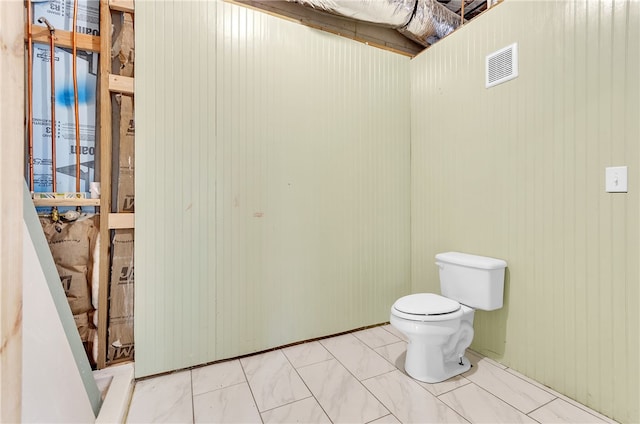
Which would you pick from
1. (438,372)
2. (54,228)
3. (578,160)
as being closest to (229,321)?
(54,228)

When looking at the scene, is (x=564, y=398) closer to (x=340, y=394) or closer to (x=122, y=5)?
(x=340, y=394)

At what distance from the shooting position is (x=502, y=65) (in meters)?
1.86

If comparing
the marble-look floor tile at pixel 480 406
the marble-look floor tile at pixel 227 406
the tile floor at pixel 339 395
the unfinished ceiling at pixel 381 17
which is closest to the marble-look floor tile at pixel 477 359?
the tile floor at pixel 339 395

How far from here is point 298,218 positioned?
6.97 ft

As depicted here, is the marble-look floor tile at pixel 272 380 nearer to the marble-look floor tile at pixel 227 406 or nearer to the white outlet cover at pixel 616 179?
the marble-look floor tile at pixel 227 406

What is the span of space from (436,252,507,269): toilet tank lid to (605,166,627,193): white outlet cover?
0.63m

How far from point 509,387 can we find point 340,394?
92cm

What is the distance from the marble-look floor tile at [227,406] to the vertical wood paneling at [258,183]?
31 cm

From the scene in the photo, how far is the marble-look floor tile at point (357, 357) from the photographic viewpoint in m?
1.83

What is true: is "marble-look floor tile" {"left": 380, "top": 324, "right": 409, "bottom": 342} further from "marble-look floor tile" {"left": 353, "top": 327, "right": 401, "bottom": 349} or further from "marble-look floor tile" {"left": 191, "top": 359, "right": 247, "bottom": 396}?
"marble-look floor tile" {"left": 191, "top": 359, "right": 247, "bottom": 396}

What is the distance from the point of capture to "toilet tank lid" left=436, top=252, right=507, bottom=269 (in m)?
1.80

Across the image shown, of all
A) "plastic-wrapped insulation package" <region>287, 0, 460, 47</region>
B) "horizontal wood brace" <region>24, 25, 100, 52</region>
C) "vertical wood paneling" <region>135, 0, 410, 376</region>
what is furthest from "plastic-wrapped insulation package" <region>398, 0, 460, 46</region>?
"horizontal wood brace" <region>24, 25, 100, 52</region>

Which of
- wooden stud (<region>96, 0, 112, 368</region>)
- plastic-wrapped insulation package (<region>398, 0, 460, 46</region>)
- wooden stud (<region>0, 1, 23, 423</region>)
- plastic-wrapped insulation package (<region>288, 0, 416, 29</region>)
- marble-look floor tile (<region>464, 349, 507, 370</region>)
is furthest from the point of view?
plastic-wrapped insulation package (<region>398, 0, 460, 46</region>)

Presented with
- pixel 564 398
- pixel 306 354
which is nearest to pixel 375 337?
pixel 306 354
